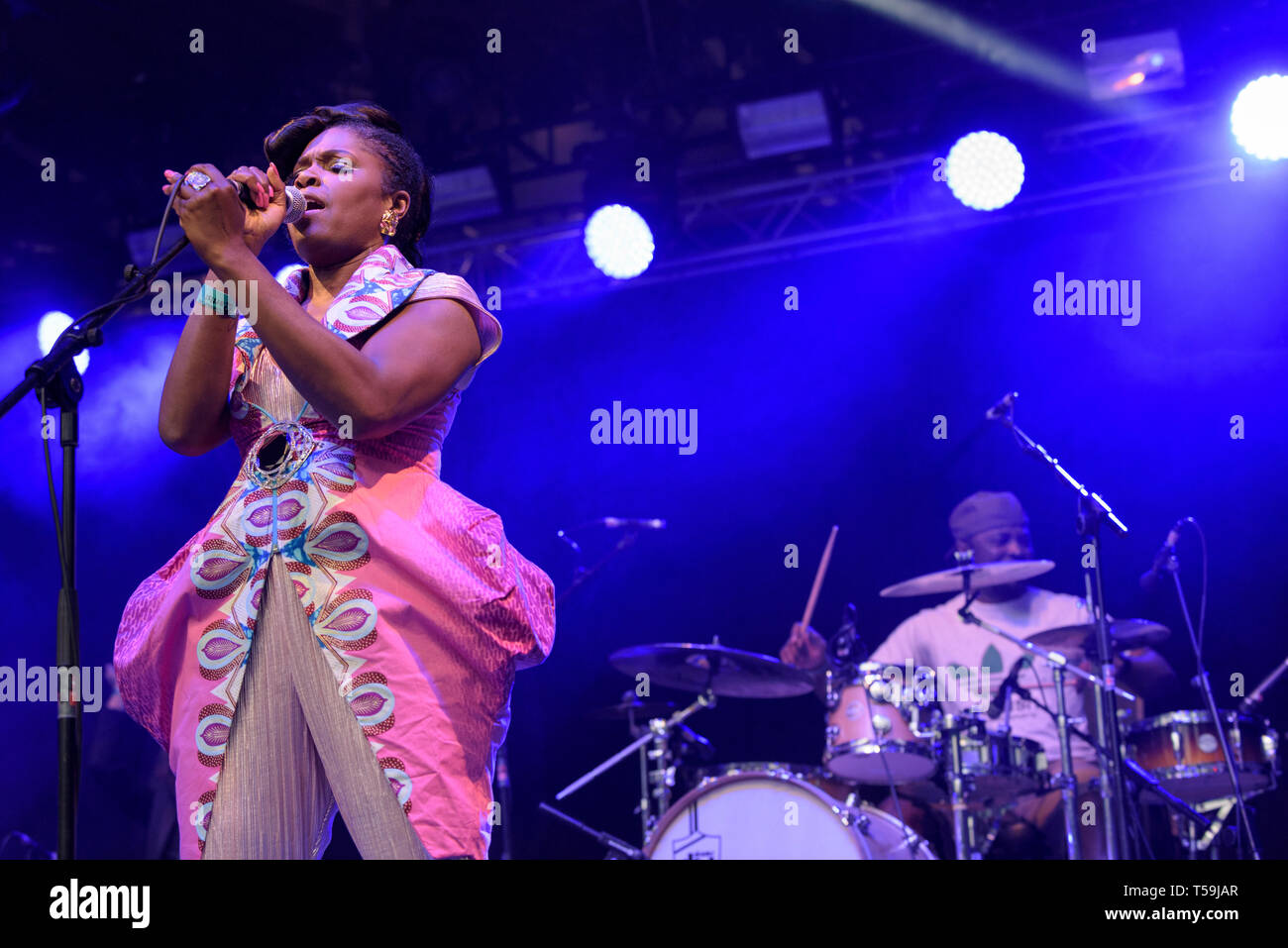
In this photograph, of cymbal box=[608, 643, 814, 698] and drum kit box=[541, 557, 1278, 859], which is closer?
drum kit box=[541, 557, 1278, 859]

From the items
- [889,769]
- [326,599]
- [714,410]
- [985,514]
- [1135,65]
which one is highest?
[1135,65]

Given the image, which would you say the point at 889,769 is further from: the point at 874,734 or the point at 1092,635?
the point at 1092,635

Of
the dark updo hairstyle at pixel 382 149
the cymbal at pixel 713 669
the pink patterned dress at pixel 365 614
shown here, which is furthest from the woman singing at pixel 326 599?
the cymbal at pixel 713 669

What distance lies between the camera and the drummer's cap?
5535 mm

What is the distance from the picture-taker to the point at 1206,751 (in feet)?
14.7

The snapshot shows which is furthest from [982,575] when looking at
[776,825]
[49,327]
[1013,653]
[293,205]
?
[49,327]

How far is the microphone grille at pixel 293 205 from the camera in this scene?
5.20 ft

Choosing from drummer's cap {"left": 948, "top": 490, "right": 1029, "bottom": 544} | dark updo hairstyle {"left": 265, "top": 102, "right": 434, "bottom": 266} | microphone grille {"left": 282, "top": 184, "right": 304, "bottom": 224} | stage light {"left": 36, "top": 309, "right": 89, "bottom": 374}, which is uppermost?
stage light {"left": 36, "top": 309, "right": 89, "bottom": 374}

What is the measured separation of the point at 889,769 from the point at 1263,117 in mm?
3048

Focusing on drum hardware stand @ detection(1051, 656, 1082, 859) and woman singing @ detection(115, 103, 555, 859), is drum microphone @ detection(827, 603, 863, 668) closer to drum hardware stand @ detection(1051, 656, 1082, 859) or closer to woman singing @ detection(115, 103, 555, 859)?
drum hardware stand @ detection(1051, 656, 1082, 859)

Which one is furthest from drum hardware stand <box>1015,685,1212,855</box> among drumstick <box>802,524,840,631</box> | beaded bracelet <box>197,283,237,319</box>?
beaded bracelet <box>197,283,237,319</box>

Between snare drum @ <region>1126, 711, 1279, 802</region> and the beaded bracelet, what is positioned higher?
Answer: the beaded bracelet

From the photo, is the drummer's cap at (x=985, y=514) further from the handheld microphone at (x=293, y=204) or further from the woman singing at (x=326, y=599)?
the handheld microphone at (x=293, y=204)
